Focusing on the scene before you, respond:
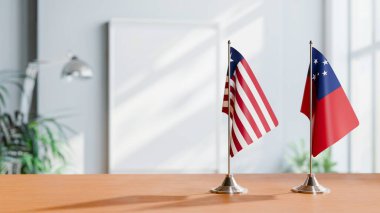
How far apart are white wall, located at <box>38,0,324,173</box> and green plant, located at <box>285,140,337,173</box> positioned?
0.12 metres

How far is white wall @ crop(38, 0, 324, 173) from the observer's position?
5652 mm

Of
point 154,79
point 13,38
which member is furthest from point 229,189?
point 13,38

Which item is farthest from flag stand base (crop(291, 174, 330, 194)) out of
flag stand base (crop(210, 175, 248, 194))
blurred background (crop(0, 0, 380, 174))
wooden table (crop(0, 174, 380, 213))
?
blurred background (crop(0, 0, 380, 174))

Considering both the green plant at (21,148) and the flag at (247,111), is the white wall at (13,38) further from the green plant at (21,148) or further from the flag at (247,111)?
the flag at (247,111)

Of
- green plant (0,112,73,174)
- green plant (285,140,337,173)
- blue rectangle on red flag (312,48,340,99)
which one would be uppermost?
blue rectangle on red flag (312,48,340,99)

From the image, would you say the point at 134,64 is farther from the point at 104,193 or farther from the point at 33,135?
the point at 104,193

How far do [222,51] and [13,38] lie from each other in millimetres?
2012

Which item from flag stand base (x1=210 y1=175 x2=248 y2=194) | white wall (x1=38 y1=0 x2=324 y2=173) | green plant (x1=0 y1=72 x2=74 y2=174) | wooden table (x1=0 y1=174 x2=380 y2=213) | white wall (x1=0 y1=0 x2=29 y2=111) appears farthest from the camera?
white wall (x1=38 y1=0 x2=324 y2=173)

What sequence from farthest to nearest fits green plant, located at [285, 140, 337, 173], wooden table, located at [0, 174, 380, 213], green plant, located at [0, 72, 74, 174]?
1. green plant, located at [285, 140, 337, 173]
2. green plant, located at [0, 72, 74, 174]
3. wooden table, located at [0, 174, 380, 213]

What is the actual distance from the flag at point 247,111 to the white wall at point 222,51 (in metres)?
4.01

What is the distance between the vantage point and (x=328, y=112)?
178cm

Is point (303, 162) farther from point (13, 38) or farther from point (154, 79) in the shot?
point (13, 38)

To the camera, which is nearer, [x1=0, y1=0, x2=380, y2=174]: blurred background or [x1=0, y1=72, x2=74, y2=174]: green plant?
[x1=0, y1=72, x2=74, y2=174]: green plant

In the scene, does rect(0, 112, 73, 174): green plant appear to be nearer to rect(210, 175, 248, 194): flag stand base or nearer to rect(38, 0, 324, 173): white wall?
rect(38, 0, 324, 173): white wall
